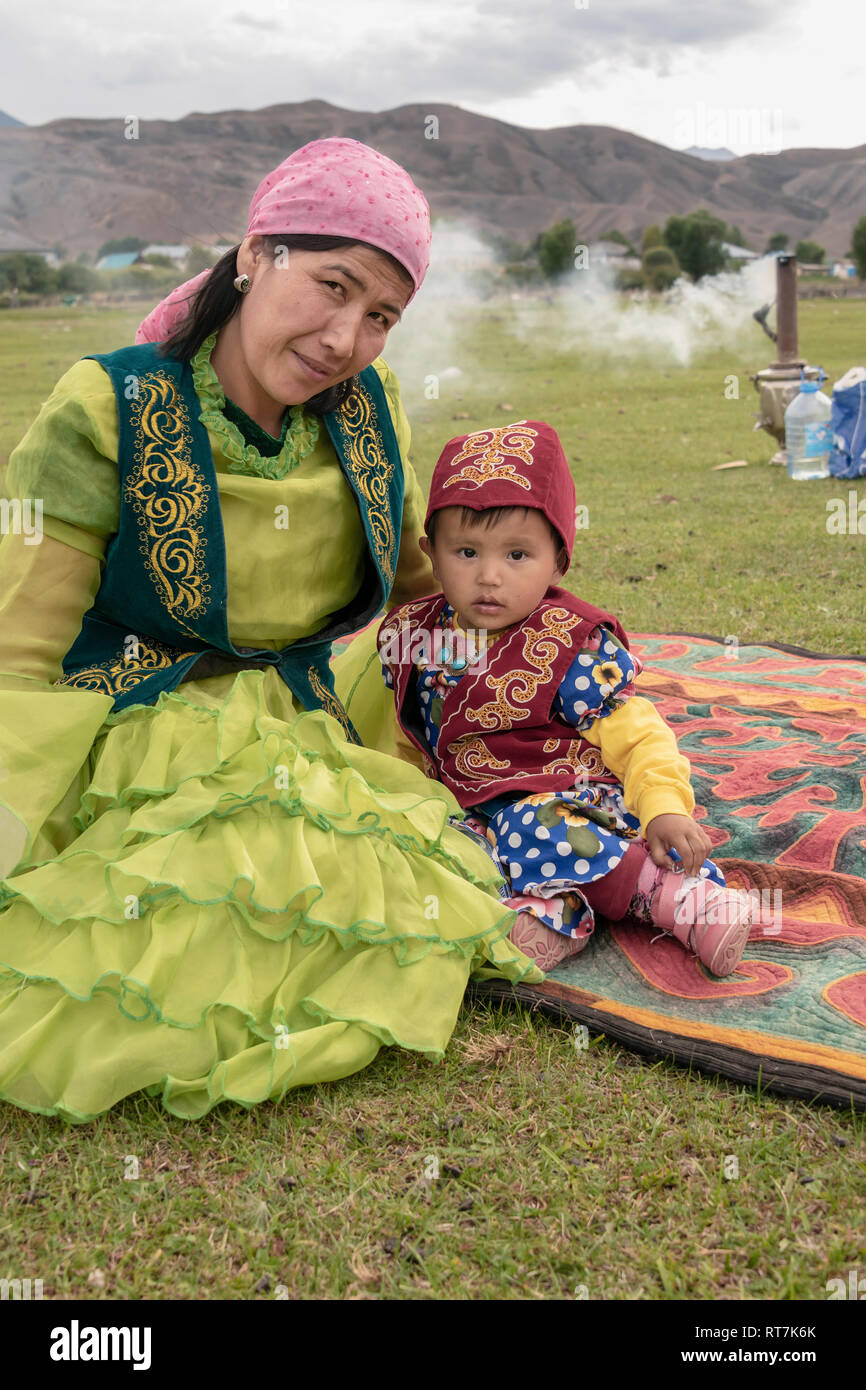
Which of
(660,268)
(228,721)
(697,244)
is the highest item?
(697,244)

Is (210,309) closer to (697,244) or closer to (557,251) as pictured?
(557,251)

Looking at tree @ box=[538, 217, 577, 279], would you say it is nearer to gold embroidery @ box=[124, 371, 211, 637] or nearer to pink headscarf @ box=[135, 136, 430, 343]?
pink headscarf @ box=[135, 136, 430, 343]

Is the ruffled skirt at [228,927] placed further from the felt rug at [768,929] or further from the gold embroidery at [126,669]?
the felt rug at [768,929]

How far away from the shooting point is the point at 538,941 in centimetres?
271

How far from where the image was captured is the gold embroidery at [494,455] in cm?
290

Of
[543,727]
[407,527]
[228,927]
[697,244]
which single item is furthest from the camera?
[697,244]

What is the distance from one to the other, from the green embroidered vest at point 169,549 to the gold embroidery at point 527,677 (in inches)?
15.7

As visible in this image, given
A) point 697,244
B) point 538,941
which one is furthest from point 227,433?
point 697,244

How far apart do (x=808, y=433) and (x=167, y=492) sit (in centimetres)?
859

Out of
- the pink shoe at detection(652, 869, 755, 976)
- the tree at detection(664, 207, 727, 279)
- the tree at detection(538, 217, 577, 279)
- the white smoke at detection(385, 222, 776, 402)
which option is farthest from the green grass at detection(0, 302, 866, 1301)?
the tree at detection(664, 207, 727, 279)

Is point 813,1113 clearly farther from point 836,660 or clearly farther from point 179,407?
point 836,660

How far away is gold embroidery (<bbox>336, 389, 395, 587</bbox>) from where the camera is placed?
2.98 m

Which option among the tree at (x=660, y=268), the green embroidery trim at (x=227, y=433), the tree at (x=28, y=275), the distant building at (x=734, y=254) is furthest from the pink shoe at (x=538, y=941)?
the distant building at (x=734, y=254)

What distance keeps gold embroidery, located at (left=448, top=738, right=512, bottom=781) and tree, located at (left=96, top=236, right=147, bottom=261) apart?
107 metres
